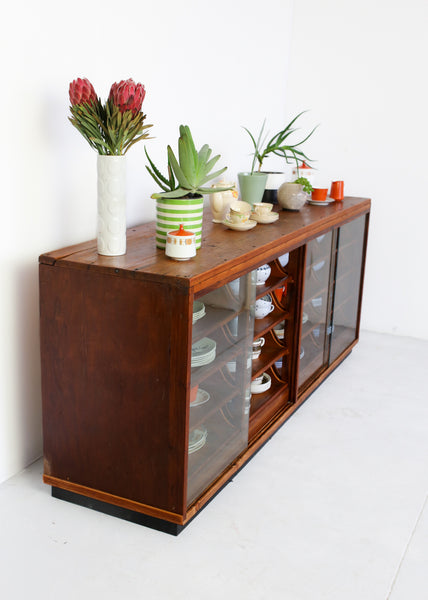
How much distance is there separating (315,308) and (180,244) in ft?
4.58

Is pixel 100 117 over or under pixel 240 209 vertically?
over

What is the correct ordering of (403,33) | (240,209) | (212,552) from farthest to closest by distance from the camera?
(403,33), (240,209), (212,552)

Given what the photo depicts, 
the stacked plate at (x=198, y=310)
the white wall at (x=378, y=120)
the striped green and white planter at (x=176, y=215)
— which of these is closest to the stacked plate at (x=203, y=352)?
the stacked plate at (x=198, y=310)

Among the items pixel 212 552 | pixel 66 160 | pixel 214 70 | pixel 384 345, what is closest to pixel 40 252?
pixel 66 160

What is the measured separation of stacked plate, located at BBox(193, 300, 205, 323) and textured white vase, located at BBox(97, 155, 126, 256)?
32cm

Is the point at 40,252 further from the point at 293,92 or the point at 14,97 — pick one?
the point at 293,92

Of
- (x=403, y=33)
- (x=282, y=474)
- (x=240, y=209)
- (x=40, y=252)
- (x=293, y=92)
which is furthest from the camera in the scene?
(x=293, y=92)

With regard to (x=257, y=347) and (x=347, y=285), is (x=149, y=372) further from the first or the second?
(x=347, y=285)

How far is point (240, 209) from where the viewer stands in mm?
2869

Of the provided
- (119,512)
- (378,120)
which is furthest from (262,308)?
(378,120)

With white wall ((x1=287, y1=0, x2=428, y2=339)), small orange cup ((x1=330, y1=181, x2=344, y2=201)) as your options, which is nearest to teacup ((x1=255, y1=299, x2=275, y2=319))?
small orange cup ((x1=330, y1=181, x2=344, y2=201))

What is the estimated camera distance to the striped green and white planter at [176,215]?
230 centimetres

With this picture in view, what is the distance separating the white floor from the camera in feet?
6.50

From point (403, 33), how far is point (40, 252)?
2.71 meters
